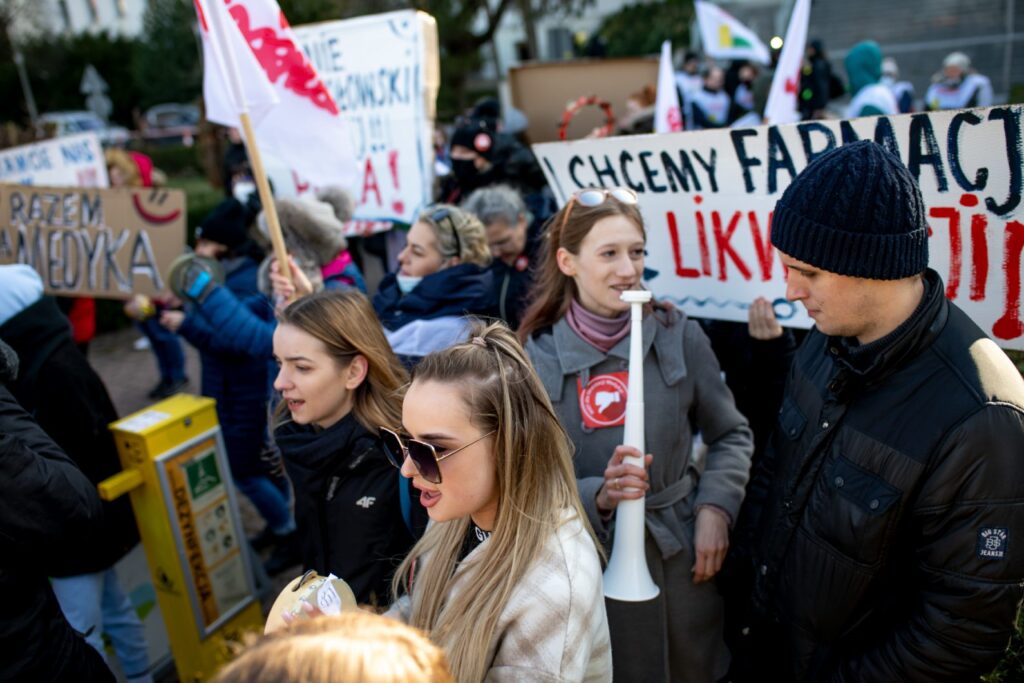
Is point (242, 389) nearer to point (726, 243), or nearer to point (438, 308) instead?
point (438, 308)

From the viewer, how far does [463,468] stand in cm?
159

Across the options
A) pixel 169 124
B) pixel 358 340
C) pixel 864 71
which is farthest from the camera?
pixel 169 124

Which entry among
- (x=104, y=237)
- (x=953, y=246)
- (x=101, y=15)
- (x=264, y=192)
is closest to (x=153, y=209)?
(x=104, y=237)

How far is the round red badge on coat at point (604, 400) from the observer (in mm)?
2252

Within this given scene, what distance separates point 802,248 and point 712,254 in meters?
1.03

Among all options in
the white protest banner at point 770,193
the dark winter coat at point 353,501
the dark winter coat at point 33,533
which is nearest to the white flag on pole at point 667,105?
the white protest banner at point 770,193

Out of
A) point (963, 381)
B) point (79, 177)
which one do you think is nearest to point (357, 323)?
point (963, 381)

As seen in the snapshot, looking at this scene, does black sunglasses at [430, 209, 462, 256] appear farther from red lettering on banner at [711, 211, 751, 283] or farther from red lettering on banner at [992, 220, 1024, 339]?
red lettering on banner at [992, 220, 1024, 339]

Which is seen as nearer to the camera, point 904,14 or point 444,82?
point 904,14

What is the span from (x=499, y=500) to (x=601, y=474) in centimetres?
68

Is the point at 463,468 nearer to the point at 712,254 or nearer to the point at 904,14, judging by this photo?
the point at 712,254

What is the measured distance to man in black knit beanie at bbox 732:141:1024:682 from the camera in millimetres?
1487

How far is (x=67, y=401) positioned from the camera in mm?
2674

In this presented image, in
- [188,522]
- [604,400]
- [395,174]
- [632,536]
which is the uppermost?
[395,174]
